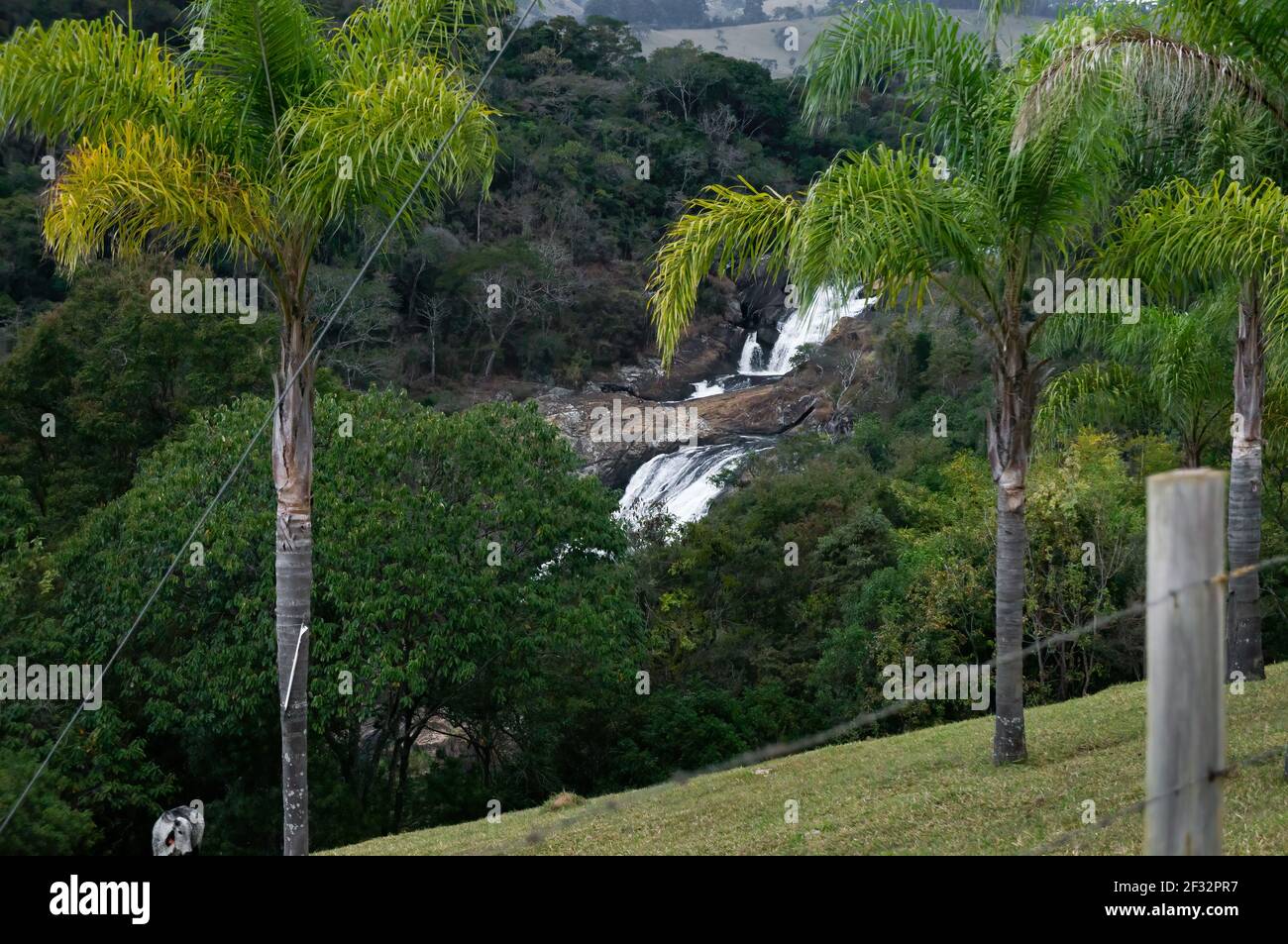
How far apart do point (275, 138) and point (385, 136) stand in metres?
1.21

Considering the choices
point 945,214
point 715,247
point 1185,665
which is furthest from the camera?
point 715,247

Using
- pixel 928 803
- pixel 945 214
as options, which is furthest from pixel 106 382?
pixel 928 803

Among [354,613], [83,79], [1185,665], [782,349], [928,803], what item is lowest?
[928,803]

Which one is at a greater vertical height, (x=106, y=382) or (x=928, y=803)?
(x=106, y=382)

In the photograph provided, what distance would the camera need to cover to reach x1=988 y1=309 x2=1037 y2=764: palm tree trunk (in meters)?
9.79

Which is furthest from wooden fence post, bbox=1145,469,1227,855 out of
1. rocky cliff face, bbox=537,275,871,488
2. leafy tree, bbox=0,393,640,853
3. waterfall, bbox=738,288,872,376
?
waterfall, bbox=738,288,872,376

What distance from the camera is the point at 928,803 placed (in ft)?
28.6

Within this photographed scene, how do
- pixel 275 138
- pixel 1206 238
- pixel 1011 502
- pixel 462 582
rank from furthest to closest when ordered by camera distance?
1. pixel 462 582
2. pixel 1011 502
3. pixel 275 138
4. pixel 1206 238

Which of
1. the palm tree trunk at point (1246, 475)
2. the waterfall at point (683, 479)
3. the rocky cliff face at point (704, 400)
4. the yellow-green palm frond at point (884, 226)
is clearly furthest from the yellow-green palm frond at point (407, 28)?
the rocky cliff face at point (704, 400)

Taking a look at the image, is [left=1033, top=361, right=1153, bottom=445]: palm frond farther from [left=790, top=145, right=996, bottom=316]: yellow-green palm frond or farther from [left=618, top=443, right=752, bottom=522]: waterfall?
[left=618, top=443, right=752, bottom=522]: waterfall

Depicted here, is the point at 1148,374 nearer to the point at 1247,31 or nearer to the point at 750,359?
the point at 1247,31

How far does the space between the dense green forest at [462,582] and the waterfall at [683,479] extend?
13.7 ft

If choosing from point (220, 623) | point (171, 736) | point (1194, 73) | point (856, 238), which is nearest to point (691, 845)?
point (856, 238)

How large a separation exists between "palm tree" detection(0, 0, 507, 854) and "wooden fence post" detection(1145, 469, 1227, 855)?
643cm
